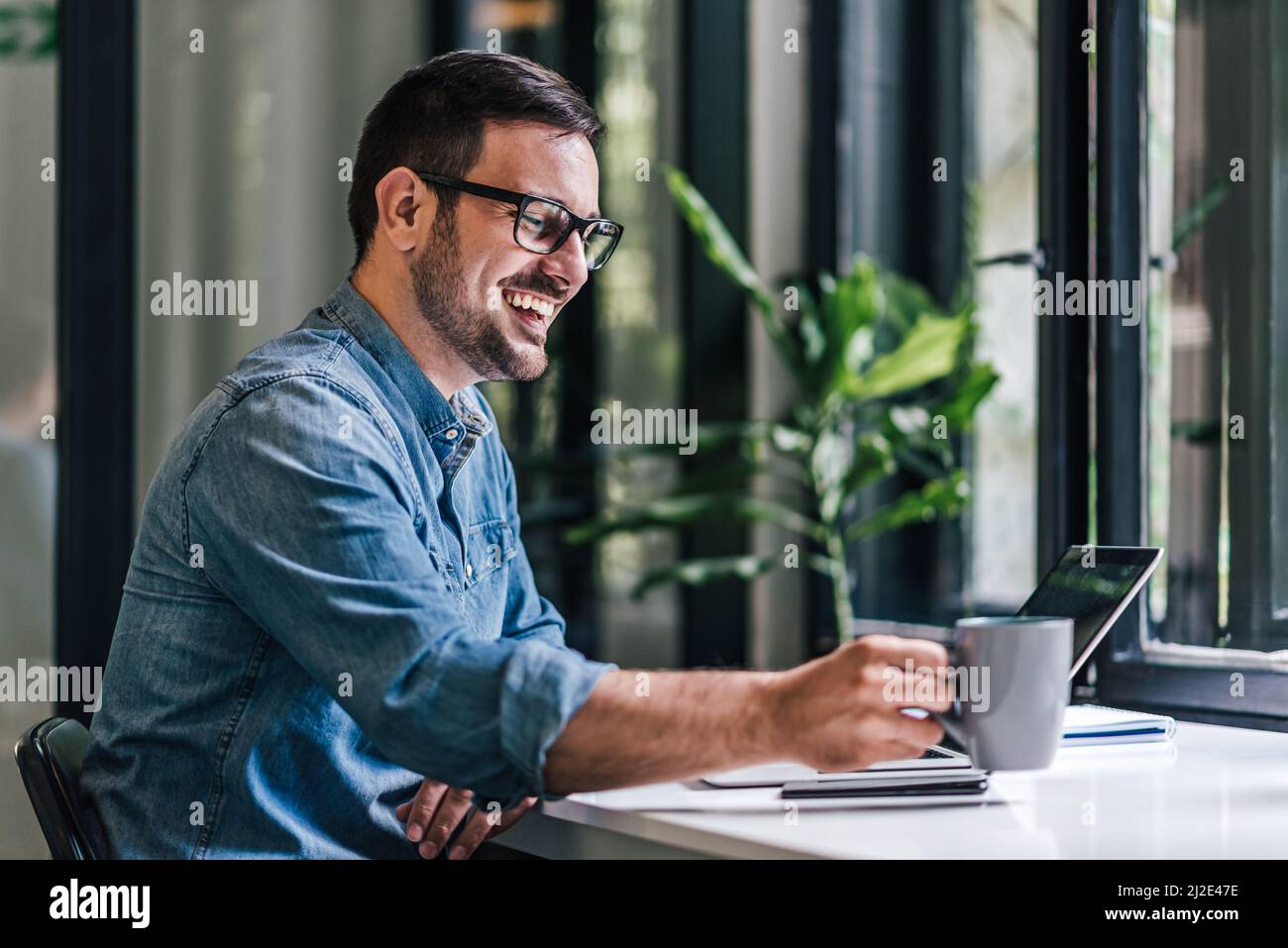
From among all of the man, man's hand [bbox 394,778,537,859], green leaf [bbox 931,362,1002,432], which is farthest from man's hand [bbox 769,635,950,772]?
green leaf [bbox 931,362,1002,432]

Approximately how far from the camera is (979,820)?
1.07 m

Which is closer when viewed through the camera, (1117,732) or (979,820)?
(979,820)

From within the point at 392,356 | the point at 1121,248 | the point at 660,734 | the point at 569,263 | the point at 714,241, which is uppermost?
the point at 714,241

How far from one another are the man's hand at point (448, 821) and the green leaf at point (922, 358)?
1799mm

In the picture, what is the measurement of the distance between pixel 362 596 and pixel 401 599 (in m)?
0.03

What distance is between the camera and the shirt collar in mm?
1396

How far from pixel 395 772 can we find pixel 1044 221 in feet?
4.95

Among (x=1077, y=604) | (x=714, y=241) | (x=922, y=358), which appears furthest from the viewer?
(x=714, y=241)

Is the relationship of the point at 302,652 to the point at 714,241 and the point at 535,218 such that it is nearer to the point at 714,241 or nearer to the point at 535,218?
the point at 535,218

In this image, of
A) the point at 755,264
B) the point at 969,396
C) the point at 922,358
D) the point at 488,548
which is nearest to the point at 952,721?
the point at 488,548

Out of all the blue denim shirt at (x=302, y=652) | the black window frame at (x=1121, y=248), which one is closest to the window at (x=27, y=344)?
the blue denim shirt at (x=302, y=652)

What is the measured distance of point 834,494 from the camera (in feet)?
9.91

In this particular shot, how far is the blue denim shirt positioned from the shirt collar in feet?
0.11

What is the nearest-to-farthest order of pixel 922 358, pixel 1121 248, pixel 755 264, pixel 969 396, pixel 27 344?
pixel 1121 248, pixel 27 344, pixel 969 396, pixel 922 358, pixel 755 264
